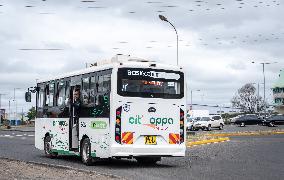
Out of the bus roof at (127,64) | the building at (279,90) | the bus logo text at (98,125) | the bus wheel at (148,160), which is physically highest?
the building at (279,90)

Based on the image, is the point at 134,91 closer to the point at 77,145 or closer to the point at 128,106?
the point at 128,106

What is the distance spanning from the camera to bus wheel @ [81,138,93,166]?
19670 mm

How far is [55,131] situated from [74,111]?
7.77ft

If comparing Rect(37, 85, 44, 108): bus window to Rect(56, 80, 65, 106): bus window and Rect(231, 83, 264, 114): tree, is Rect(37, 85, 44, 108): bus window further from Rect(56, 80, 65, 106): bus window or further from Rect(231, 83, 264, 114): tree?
Rect(231, 83, 264, 114): tree

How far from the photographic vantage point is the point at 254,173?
1628cm

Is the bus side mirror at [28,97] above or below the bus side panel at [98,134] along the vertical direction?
above

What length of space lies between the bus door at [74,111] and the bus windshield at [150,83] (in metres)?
2.72

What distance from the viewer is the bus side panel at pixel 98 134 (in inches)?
726

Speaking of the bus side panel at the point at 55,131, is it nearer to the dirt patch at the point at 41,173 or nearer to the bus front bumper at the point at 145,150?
the dirt patch at the point at 41,173

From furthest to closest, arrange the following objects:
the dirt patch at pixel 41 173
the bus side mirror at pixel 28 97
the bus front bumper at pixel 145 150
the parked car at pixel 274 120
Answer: the parked car at pixel 274 120 < the bus side mirror at pixel 28 97 < the bus front bumper at pixel 145 150 < the dirt patch at pixel 41 173

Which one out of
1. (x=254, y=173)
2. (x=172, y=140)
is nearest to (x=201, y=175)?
(x=254, y=173)

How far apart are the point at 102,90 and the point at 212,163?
4463mm

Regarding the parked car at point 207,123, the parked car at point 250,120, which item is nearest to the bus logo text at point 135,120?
the parked car at point 207,123

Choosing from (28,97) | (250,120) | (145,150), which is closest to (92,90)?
(145,150)
